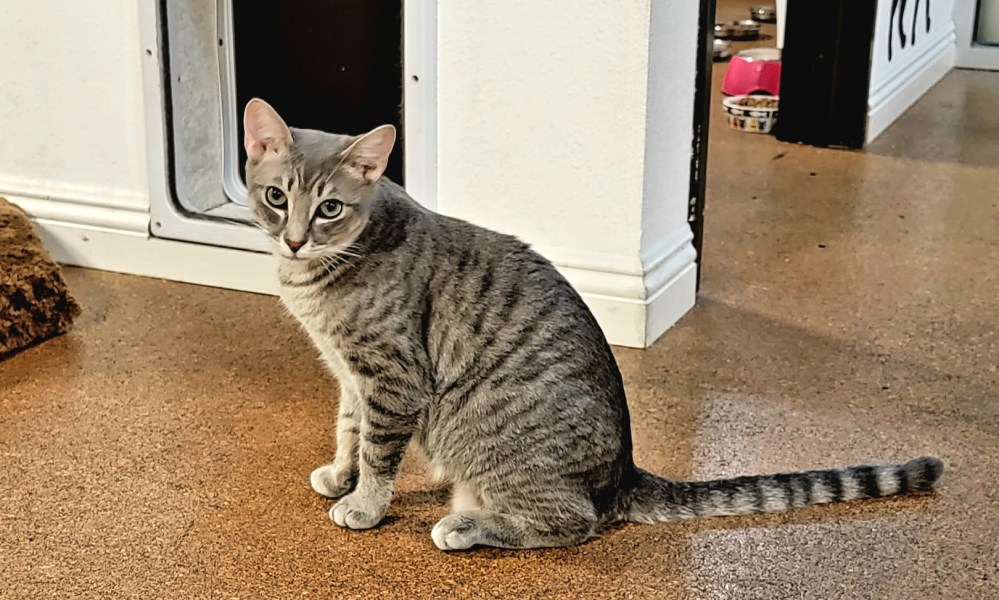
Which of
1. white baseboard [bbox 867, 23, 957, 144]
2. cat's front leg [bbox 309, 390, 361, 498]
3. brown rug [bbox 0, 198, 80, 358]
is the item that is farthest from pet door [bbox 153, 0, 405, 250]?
white baseboard [bbox 867, 23, 957, 144]

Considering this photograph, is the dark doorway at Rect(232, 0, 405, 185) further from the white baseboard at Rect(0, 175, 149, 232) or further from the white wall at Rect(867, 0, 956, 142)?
the white wall at Rect(867, 0, 956, 142)

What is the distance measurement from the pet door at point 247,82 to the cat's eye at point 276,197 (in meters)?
0.80

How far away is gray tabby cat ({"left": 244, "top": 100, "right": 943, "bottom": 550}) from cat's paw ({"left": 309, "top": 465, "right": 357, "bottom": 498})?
64 millimetres

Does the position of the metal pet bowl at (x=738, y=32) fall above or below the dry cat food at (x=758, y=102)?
above

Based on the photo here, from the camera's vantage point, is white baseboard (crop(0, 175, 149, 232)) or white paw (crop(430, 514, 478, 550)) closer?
white paw (crop(430, 514, 478, 550))

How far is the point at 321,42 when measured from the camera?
2.43 metres

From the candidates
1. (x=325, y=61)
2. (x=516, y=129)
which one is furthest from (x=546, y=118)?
(x=325, y=61)

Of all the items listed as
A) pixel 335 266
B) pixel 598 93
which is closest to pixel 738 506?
pixel 335 266

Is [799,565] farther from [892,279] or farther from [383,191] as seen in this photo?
[892,279]

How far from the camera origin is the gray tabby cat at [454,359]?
156 cm

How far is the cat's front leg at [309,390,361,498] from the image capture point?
1.71 metres

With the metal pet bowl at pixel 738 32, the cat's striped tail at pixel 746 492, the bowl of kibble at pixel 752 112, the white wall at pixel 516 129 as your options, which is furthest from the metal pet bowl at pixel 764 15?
the cat's striped tail at pixel 746 492

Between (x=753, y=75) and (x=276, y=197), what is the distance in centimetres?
244

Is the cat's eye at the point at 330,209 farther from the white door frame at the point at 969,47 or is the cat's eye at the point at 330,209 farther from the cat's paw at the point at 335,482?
the white door frame at the point at 969,47
